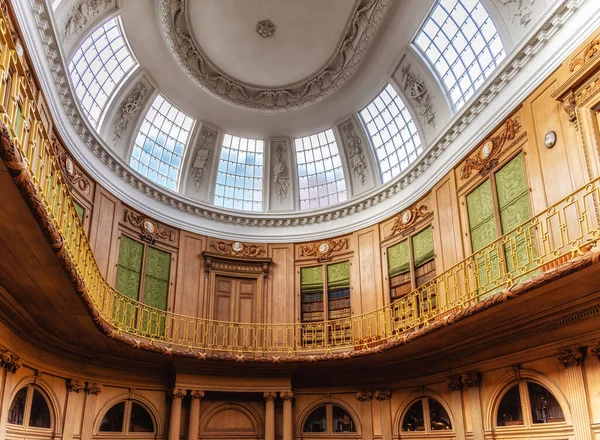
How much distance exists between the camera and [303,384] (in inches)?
562

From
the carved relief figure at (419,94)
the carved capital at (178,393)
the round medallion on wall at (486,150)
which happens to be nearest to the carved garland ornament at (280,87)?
the carved relief figure at (419,94)

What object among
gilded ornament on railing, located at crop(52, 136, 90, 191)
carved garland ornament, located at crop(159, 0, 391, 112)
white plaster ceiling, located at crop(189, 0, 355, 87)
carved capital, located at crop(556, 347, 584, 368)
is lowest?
carved capital, located at crop(556, 347, 584, 368)

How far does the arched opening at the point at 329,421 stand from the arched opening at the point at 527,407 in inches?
188

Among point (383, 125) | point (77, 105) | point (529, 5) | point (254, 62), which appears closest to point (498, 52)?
point (529, 5)

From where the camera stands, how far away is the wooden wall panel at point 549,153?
8.84 m

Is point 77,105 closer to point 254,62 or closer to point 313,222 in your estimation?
point 254,62

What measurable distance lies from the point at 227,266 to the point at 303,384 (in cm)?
427

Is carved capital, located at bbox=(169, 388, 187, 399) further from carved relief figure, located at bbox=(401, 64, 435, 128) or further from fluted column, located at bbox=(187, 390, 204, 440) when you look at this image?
carved relief figure, located at bbox=(401, 64, 435, 128)

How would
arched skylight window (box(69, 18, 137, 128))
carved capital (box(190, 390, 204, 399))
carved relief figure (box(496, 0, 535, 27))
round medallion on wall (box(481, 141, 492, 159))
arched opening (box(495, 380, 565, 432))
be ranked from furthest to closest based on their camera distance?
1. carved capital (box(190, 390, 204, 399))
2. arched skylight window (box(69, 18, 137, 128))
3. round medallion on wall (box(481, 141, 492, 159))
4. carved relief figure (box(496, 0, 535, 27))
5. arched opening (box(495, 380, 565, 432))

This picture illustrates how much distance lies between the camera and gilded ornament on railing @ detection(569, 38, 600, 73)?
845 centimetres

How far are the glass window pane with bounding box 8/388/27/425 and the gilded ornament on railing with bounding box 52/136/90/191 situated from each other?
470 centimetres

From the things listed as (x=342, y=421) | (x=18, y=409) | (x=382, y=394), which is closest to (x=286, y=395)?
(x=342, y=421)

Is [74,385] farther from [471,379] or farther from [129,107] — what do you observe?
[471,379]

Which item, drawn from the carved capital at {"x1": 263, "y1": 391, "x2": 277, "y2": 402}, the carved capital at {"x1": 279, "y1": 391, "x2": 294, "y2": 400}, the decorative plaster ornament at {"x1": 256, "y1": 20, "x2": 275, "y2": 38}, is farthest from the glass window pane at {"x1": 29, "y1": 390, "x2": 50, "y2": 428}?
the decorative plaster ornament at {"x1": 256, "y1": 20, "x2": 275, "y2": 38}
